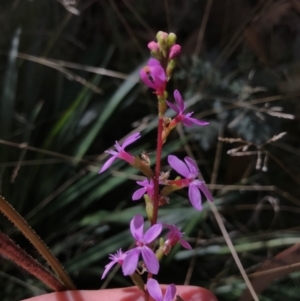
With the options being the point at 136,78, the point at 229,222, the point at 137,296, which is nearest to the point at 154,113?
the point at 136,78

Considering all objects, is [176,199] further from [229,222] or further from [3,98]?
[3,98]

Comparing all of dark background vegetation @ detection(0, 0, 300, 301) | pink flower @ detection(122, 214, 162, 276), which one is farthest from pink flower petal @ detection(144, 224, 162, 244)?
dark background vegetation @ detection(0, 0, 300, 301)

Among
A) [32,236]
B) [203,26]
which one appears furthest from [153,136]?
[32,236]

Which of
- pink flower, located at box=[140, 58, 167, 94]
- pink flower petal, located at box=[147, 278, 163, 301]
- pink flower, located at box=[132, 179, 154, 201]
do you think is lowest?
pink flower petal, located at box=[147, 278, 163, 301]

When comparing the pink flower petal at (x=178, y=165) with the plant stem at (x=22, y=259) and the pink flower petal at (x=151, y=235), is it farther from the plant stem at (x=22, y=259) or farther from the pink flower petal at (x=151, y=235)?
the plant stem at (x=22, y=259)

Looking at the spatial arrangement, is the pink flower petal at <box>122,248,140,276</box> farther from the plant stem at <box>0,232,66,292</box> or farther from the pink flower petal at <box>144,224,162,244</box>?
the plant stem at <box>0,232,66,292</box>

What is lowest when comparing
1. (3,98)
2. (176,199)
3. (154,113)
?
(176,199)

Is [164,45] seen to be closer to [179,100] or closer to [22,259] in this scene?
[179,100]
